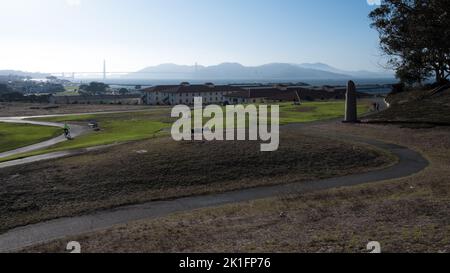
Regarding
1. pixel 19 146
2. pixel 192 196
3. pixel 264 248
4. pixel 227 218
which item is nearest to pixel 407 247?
pixel 264 248

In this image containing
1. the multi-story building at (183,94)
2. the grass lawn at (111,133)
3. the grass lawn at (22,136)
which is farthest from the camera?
the multi-story building at (183,94)

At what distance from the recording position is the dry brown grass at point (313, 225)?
991 cm

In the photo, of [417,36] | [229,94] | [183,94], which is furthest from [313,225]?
[183,94]

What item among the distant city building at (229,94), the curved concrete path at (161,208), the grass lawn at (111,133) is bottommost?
the curved concrete path at (161,208)

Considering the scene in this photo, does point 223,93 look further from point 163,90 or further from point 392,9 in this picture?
point 392,9

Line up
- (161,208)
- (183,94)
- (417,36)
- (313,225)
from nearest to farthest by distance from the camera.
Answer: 1. (313,225)
2. (161,208)
3. (417,36)
4. (183,94)

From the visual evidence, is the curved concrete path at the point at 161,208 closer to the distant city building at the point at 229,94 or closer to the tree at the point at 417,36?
the tree at the point at 417,36

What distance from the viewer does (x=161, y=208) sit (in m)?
16.2

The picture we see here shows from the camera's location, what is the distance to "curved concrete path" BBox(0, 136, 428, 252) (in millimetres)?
13812

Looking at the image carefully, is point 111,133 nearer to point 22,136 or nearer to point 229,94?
point 22,136

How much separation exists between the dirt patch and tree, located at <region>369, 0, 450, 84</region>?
44.0 ft

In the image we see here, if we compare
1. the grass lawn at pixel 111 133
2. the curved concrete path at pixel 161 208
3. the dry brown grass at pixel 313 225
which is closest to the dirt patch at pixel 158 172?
the curved concrete path at pixel 161 208

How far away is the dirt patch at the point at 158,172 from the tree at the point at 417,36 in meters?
13.4

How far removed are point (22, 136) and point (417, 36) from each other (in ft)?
117
